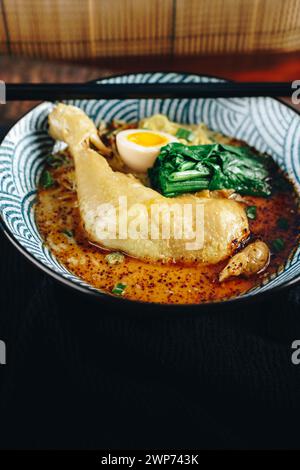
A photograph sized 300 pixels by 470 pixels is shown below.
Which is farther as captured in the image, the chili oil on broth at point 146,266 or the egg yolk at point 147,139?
the egg yolk at point 147,139

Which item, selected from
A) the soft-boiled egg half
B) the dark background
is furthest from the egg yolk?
the dark background

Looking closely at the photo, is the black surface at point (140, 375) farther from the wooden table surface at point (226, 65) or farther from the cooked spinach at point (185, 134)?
the wooden table surface at point (226, 65)

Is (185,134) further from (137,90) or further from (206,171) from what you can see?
(137,90)

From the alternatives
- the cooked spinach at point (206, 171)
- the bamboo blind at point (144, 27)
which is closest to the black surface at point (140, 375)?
the cooked spinach at point (206, 171)

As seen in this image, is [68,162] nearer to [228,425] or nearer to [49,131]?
[49,131]

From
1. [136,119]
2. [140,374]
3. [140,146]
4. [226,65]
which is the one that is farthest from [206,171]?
[226,65]

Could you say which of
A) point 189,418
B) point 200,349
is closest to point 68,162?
point 200,349
